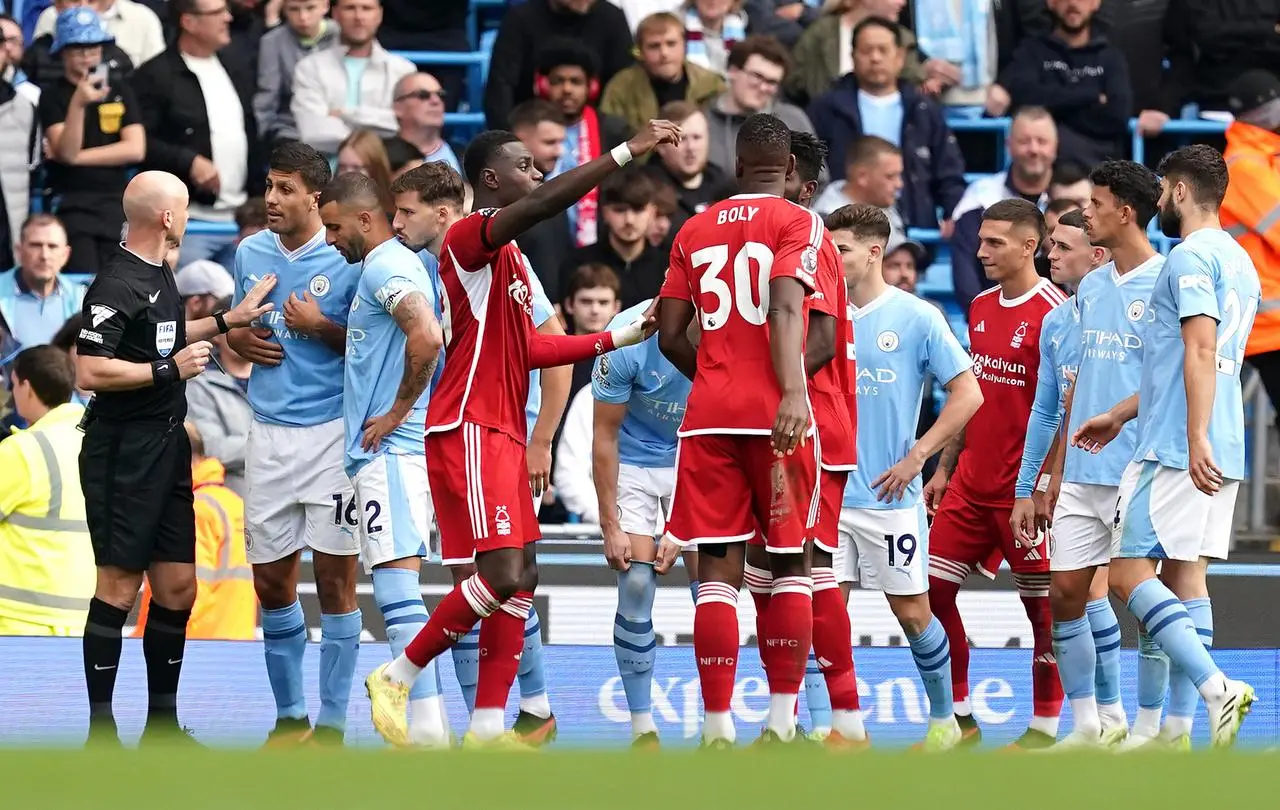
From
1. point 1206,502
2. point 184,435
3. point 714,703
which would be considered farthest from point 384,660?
point 1206,502

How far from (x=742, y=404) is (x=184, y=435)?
96.4 inches

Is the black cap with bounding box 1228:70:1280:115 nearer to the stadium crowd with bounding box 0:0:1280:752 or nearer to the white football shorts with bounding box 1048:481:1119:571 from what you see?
the stadium crowd with bounding box 0:0:1280:752

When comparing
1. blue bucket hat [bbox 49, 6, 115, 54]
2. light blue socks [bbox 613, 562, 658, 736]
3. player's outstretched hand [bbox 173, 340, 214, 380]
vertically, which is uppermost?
blue bucket hat [bbox 49, 6, 115, 54]

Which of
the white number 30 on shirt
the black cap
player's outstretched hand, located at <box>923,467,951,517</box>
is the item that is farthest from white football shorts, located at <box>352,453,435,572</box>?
the black cap

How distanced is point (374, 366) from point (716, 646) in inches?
79.7

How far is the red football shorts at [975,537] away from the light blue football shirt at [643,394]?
130 cm

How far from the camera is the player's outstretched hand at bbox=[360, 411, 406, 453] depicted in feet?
25.8

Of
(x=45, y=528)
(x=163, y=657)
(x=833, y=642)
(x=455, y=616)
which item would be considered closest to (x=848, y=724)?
(x=833, y=642)

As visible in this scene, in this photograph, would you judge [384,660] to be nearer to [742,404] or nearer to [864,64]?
[742,404]

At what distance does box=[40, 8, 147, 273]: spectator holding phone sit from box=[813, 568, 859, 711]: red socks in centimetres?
731

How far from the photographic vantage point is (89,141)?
42.9 feet

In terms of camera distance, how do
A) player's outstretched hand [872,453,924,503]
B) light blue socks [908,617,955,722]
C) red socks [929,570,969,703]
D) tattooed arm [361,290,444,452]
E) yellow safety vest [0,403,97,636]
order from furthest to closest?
yellow safety vest [0,403,97,636] → red socks [929,570,969,703] → light blue socks [908,617,955,722] → player's outstretched hand [872,453,924,503] → tattooed arm [361,290,444,452]

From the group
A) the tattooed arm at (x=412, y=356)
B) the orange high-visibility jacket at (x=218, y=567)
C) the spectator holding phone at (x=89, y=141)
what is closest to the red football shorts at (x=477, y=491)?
the tattooed arm at (x=412, y=356)

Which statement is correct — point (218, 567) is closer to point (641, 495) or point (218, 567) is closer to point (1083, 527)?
point (641, 495)
